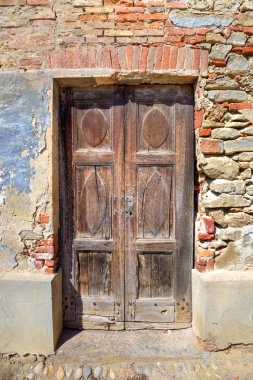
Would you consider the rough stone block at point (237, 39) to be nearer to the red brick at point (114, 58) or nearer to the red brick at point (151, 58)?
the red brick at point (151, 58)

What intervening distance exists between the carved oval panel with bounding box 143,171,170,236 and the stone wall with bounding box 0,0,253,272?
39 centimetres

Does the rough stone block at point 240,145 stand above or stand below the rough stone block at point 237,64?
below

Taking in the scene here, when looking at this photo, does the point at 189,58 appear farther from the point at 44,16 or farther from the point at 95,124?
the point at 44,16

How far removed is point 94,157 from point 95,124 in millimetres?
320

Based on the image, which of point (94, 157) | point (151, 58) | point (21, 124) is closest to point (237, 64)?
point (151, 58)

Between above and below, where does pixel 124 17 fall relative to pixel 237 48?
above

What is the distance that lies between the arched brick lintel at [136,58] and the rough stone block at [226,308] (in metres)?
1.86

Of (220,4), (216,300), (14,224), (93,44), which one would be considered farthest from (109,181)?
(220,4)

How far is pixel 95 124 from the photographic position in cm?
283

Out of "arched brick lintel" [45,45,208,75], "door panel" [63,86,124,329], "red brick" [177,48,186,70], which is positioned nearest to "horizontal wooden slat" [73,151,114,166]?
"door panel" [63,86,124,329]

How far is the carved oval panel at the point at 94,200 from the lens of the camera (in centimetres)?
287

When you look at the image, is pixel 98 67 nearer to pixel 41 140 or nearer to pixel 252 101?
pixel 41 140

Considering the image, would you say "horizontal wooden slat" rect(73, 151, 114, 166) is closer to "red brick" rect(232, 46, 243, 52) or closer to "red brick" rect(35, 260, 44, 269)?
"red brick" rect(35, 260, 44, 269)

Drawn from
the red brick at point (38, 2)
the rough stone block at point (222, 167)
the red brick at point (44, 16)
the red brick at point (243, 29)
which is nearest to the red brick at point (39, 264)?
the rough stone block at point (222, 167)
